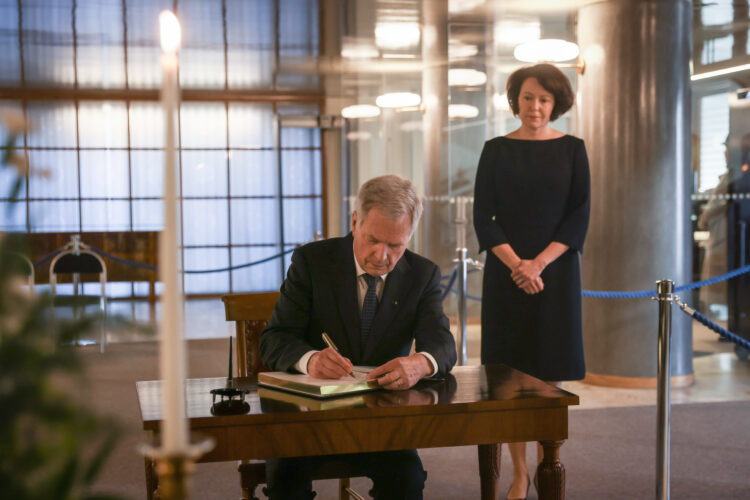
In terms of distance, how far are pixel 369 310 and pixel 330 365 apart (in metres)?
0.41

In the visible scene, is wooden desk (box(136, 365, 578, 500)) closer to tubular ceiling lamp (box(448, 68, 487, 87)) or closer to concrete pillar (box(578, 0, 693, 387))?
concrete pillar (box(578, 0, 693, 387))

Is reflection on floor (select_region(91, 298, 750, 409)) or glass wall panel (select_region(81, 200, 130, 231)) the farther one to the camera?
glass wall panel (select_region(81, 200, 130, 231))

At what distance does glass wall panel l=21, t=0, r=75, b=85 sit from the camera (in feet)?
28.0

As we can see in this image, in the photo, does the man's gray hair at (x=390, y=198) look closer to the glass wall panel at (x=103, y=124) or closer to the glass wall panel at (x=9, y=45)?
the glass wall panel at (x=9, y=45)

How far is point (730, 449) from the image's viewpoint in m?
4.71

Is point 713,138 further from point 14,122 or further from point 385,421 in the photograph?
point 14,122

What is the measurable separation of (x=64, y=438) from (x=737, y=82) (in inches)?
314

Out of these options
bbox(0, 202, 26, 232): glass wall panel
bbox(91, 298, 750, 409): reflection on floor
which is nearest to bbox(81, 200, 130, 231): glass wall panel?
bbox(91, 298, 750, 409): reflection on floor

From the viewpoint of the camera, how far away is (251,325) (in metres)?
2.91

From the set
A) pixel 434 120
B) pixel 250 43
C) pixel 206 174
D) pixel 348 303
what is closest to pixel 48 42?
pixel 250 43

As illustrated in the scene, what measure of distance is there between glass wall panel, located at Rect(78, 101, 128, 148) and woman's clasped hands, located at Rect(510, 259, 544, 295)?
11.7 m

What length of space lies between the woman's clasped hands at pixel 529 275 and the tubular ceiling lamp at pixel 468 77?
14.5 ft

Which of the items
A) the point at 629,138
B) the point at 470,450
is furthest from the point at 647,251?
the point at 470,450

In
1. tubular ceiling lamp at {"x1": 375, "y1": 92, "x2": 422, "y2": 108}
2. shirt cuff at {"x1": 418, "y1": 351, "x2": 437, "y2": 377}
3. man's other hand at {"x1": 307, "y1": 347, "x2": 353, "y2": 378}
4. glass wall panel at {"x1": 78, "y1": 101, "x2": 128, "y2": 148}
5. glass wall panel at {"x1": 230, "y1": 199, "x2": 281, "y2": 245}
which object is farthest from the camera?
glass wall panel at {"x1": 230, "y1": 199, "x2": 281, "y2": 245}
